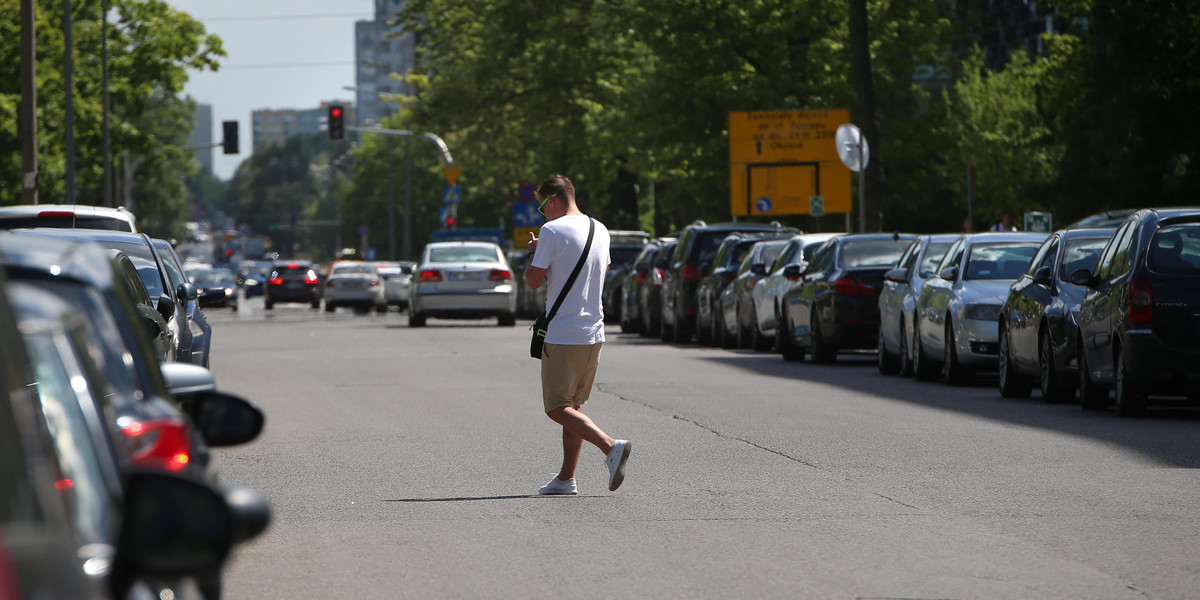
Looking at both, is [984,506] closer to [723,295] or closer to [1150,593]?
[1150,593]

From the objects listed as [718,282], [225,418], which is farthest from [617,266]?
[225,418]

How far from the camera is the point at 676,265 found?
3036 cm

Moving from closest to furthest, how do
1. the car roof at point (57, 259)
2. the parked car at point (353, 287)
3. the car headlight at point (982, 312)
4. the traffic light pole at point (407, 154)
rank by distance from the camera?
the car roof at point (57, 259), the car headlight at point (982, 312), the parked car at point (353, 287), the traffic light pole at point (407, 154)

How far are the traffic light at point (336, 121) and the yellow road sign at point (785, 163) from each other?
16.7 metres

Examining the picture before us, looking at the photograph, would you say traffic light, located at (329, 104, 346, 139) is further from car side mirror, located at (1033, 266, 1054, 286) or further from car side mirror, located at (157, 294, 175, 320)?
car side mirror, located at (157, 294, 175, 320)

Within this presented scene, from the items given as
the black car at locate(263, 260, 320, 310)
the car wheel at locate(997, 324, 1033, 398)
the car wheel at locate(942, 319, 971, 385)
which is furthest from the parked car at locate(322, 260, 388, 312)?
the car wheel at locate(997, 324, 1033, 398)

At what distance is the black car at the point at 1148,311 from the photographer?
45.2 ft

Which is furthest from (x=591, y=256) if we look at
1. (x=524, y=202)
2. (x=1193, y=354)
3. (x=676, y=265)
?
(x=524, y=202)

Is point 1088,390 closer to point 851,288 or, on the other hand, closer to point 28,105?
point 851,288

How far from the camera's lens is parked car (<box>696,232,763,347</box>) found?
91.8 feet

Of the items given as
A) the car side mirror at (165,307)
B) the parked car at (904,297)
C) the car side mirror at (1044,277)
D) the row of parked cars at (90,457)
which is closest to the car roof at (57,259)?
the row of parked cars at (90,457)

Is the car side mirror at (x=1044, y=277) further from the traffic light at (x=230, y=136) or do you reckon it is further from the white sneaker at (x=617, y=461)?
the traffic light at (x=230, y=136)

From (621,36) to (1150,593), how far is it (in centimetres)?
4316

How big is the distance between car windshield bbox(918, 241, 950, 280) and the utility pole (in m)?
17.0
